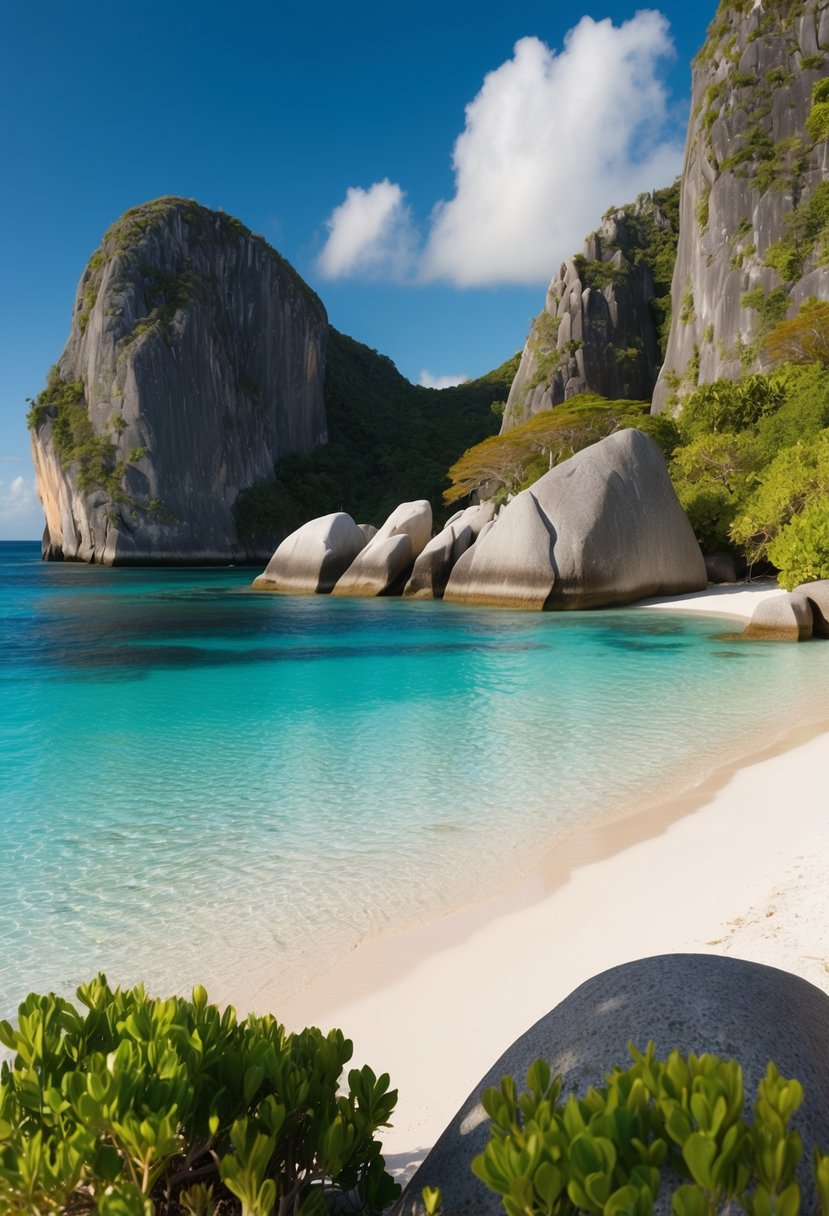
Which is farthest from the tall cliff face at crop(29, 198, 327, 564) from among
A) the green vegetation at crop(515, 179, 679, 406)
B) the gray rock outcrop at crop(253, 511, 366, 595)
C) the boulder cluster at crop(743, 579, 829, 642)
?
the boulder cluster at crop(743, 579, 829, 642)

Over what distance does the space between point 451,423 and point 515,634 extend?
6387cm

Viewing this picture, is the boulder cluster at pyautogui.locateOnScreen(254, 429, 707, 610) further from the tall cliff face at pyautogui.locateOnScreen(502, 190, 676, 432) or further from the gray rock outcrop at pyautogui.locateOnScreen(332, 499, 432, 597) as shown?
the tall cliff face at pyautogui.locateOnScreen(502, 190, 676, 432)

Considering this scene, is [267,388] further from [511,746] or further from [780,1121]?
[780,1121]

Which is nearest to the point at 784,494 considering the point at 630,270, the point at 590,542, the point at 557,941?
the point at 590,542

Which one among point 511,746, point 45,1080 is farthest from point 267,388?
point 45,1080

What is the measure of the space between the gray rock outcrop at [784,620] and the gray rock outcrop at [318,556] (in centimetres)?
1508

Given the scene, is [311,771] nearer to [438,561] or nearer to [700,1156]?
[700,1156]

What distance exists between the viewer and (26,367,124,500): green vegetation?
174 ft

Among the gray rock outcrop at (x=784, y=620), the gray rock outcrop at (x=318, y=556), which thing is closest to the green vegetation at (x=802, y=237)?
the gray rock outcrop at (x=318, y=556)

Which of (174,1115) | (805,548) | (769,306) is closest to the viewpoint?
(174,1115)

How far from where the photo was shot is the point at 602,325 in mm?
51281

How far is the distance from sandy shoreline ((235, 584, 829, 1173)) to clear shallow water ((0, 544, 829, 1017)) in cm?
24

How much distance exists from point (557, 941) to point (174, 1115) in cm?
254

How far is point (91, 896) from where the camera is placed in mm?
4324
